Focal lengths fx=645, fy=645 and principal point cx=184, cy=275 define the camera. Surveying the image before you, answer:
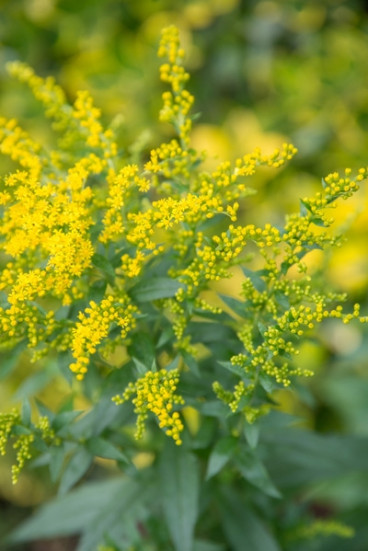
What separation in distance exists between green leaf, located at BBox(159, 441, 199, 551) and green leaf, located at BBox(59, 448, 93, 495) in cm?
19

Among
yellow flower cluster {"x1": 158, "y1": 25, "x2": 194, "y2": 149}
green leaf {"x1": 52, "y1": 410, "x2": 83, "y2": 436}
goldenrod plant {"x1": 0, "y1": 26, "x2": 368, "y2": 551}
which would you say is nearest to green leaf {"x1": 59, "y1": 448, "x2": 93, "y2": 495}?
goldenrod plant {"x1": 0, "y1": 26, "x2": 368, "y2": 551}

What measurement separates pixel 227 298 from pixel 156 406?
33 centimetres

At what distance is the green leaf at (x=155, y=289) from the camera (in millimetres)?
1266

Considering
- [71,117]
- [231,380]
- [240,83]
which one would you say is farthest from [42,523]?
[240,83]

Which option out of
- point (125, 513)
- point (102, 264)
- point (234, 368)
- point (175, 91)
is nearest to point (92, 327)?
point (102, 264)

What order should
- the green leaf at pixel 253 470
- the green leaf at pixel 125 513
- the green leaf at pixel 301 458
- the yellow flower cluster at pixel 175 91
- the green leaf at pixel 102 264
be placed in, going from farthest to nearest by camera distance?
the green leaf at pixel 301 458 < the green leaf at pixel 125 513 < the green leaf at pixel 253 470 < the yellow flower cluster at pixel 175 91 < the green leaf at pixel 102 264

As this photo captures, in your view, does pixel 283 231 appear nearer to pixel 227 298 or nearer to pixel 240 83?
pixel 227 298

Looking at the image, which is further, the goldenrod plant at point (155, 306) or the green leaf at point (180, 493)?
the green leaf at point (180, 493)

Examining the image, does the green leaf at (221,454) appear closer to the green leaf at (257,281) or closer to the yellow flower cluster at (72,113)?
the green leaf at (257,281)

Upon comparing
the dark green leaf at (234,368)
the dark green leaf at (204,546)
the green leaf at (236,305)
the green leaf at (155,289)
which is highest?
the green leaf at (155,289)

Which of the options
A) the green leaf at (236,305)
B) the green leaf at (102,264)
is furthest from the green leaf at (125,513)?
the green leaf at (102,264)

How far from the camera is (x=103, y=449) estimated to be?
1412 mm

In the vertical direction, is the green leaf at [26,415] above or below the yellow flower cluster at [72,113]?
below

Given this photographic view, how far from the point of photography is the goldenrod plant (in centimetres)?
115
